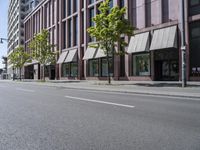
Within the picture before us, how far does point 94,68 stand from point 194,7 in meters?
17.6

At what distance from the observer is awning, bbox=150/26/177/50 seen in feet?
86.0

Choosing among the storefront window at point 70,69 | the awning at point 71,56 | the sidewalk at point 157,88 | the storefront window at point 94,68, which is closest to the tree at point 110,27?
the sidewalk at point 157,88

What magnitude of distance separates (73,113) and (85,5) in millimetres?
33861

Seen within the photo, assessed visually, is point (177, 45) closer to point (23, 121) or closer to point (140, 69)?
point (140, 69)

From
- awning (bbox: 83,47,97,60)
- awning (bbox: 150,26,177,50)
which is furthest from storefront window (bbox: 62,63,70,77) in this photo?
awning (bbox: 150,26,177,50)

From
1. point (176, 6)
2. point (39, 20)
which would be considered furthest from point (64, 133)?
point (39, 20)

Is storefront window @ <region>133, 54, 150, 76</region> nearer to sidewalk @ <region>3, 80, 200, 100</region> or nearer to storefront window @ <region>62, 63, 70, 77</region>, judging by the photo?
sidewalk @ <region>3, 80, 200, 100</region>

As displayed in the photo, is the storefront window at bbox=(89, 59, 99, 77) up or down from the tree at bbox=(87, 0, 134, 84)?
down

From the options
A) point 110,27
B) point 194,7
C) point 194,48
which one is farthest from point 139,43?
point 194,7

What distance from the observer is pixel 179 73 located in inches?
1047

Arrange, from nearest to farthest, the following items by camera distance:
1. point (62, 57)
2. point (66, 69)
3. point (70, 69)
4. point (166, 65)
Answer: point (166, 65)
point (70, 69)
point (62, 57)
point (66, 69)

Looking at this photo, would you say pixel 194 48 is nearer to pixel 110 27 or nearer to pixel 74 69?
pixel 110 27

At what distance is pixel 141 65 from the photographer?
30.8 m

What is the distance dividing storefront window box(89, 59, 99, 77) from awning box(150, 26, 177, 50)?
1158 cm
